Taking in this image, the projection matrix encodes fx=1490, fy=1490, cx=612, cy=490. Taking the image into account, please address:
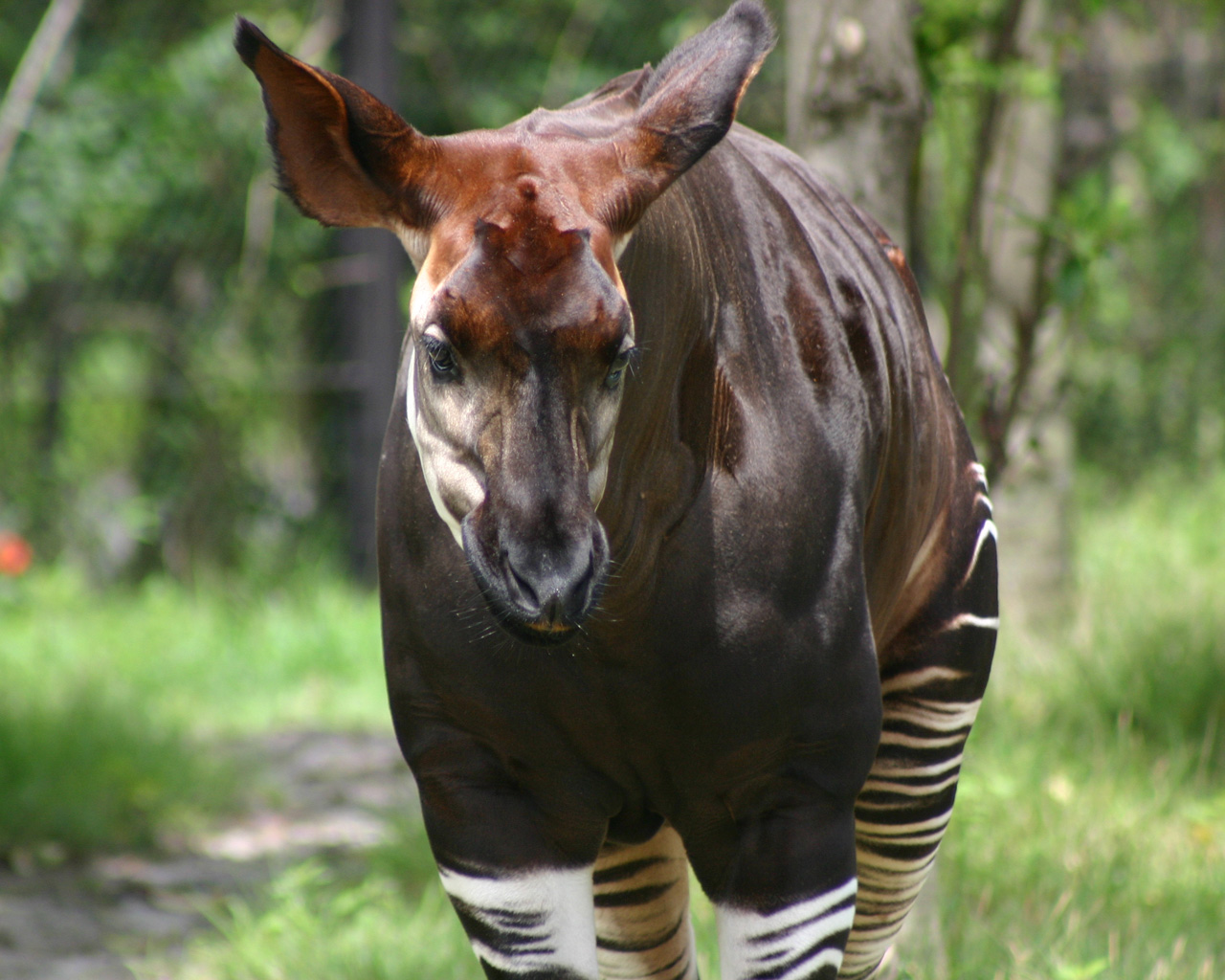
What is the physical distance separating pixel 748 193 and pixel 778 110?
19.9 ft

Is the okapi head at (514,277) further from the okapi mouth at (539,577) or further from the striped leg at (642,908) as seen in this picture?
the striped leg at (642,908)

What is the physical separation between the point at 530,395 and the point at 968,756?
9.54 ft

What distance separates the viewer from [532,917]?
177 centimetres

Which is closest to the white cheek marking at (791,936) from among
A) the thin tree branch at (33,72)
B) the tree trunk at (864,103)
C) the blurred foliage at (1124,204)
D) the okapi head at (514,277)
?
the okapi head at (514,277)

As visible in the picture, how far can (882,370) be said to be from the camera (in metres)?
1.91

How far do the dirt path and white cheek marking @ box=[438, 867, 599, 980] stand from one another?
1920 millimetres

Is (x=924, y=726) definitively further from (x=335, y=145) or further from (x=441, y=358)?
(x=335, y=145)

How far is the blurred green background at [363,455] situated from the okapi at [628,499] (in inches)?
36.9

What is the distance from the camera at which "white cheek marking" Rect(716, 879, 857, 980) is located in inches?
68.9

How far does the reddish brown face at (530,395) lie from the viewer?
1.34m

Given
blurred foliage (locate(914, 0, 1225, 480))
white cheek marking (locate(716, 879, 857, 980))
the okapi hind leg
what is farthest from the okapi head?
blurred foliage (locate(914, 0, 1225, 480))

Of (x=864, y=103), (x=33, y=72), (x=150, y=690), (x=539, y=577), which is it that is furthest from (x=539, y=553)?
(x=33, y=72)

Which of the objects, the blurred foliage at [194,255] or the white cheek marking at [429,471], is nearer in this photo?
the white cheek marking at [429,471]

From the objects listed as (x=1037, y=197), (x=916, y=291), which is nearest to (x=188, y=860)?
(x=916, y=291)
